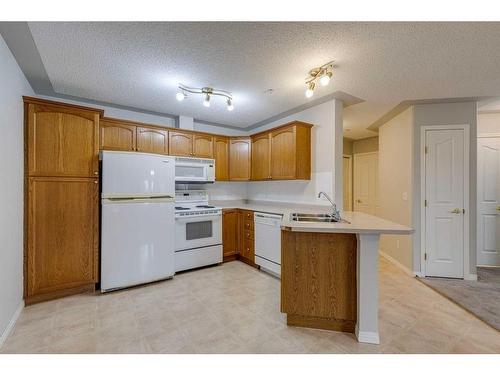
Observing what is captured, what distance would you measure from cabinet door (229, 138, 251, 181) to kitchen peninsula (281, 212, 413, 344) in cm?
230

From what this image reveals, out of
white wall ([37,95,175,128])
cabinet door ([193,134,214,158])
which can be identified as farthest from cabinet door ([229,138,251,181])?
white wall ([37,95,175,128])

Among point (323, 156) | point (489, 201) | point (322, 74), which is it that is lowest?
point (489, 201)

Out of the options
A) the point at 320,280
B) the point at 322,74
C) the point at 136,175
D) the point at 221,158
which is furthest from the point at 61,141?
the point at 320,280

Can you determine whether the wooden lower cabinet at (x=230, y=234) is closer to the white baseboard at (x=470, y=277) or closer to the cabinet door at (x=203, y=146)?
the cabinet door at (x=203, y=146)

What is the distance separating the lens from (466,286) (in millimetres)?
2887

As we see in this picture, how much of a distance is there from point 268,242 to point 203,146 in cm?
195

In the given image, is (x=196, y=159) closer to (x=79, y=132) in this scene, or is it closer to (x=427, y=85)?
(x=79, y=132)

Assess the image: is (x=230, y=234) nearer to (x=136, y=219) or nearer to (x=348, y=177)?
(x=136, y=219)

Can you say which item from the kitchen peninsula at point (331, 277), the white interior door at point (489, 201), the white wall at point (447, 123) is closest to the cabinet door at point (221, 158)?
the kitchen peninsula at point (331, 277)

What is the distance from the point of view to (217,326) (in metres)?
2.02

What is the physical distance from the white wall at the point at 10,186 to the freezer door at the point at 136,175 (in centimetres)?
71
